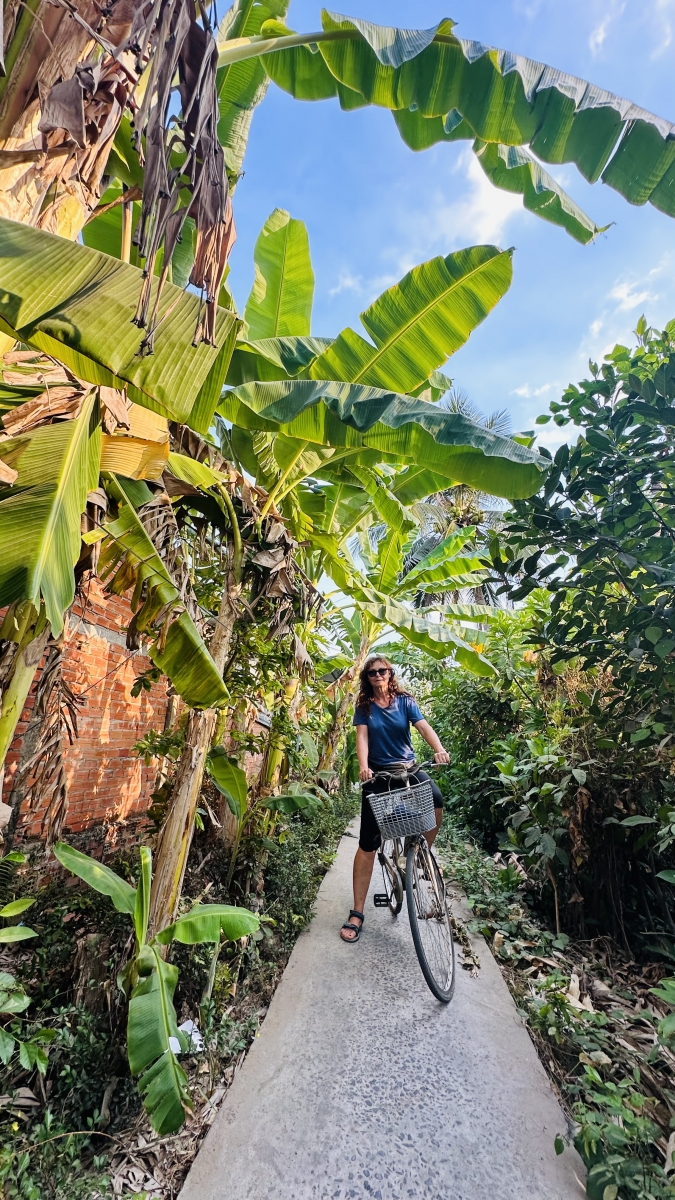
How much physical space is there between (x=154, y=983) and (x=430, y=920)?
1652 mm

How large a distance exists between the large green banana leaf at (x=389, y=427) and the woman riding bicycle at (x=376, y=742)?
60.9 inches

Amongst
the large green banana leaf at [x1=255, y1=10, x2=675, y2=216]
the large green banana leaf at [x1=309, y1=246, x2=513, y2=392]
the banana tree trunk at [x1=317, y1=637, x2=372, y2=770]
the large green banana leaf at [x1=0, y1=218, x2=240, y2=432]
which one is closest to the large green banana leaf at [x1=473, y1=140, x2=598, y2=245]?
the large green banana leaf at [x1=255, y1=10, x2=675, y2=216]

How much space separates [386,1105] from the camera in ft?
6.02

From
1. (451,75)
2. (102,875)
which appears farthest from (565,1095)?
(451,75)

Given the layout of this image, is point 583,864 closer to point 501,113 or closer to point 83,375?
point 83,375

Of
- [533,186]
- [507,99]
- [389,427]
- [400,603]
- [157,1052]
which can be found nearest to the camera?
[157,1052]

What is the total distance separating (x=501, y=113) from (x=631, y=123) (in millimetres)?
607

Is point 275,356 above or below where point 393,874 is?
above

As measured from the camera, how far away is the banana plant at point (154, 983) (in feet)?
4.87

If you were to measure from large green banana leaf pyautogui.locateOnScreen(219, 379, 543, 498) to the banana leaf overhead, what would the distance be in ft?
4.71

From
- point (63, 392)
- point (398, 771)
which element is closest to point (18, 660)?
point (63, 392)

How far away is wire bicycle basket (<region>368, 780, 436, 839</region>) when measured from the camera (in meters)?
2.71

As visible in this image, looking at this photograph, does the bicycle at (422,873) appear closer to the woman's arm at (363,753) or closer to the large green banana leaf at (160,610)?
the woman's arm at (363,753)

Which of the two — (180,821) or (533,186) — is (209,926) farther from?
(533,186)
